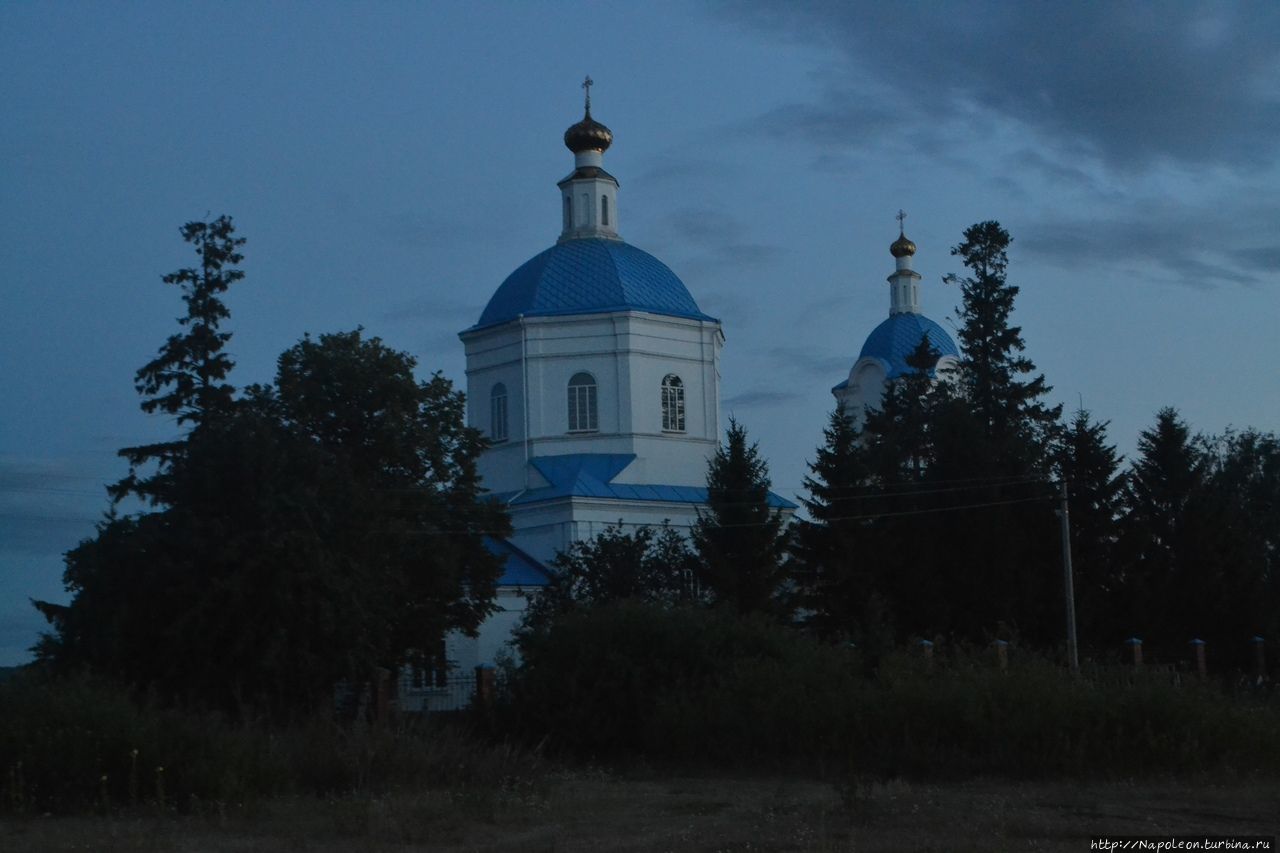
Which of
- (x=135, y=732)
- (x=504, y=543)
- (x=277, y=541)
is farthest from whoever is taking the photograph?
(x=504, y=543)

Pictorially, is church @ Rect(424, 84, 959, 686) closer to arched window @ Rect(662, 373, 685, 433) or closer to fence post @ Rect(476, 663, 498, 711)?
arched window @ Rect(662, 373, 685, 433)

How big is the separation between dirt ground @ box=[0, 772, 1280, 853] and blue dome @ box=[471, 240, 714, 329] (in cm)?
2195

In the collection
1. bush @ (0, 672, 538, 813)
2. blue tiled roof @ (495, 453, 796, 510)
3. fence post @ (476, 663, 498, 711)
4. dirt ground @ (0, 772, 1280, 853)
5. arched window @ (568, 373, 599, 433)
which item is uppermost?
arched window @ (568, 373, 599, 433)

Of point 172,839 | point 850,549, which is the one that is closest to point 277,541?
point 172,839

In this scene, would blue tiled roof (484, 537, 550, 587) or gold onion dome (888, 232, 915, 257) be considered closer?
blue tiled roof (484, 537, 550, 587)

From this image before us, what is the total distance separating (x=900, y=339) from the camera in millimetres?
46656

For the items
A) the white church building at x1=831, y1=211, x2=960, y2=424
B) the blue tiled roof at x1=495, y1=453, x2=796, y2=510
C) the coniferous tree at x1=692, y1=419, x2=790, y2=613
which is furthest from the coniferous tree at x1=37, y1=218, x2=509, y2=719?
the white church building at x1=831, y1=211, x2=960, y2=424

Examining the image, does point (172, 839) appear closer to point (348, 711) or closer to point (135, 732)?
point (135, 732)

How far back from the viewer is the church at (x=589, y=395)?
116 ft

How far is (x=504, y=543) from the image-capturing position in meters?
35.5

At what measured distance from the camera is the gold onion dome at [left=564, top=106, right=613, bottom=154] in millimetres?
38375

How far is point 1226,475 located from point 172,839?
37313 mm

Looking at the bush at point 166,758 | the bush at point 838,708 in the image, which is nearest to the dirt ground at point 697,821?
the bush at point 166,758

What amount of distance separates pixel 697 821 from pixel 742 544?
58.4ft
